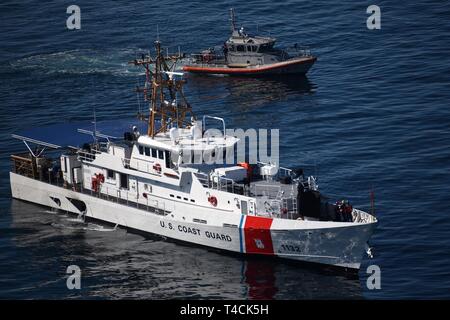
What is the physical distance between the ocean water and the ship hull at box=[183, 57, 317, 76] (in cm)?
91

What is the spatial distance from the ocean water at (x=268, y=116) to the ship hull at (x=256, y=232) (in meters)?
0.92

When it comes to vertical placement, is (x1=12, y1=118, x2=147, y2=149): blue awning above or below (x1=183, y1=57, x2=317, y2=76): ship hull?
below

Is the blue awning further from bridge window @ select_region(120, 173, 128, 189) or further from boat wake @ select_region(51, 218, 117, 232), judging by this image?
boat wake @ select_region(51, 218, 117, 232)

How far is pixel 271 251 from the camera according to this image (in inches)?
3314

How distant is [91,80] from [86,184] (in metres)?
32.0

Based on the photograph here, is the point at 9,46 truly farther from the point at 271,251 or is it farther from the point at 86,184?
the point at 271,251

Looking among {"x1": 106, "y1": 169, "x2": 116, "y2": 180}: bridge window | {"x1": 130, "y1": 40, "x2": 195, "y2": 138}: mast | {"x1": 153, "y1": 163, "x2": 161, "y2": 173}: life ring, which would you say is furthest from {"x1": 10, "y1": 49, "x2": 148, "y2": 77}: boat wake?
{"x1": 153, "y1": 163, "x2": 161, "y2": 173}: life ring

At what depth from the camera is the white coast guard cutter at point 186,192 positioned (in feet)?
272

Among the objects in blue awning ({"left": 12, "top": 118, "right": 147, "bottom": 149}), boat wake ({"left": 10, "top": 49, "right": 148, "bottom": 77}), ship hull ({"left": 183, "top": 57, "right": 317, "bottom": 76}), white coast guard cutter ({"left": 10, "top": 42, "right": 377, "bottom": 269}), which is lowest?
white coast guard cutter ({"left": 10, "top": 42, "right": 377, "bottom": 269})

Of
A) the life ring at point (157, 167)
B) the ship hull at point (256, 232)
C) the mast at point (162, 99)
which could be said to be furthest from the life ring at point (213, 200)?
the mast at point (162, 99)

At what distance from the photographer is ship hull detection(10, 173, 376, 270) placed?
268 feet

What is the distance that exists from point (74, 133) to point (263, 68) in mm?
34746
